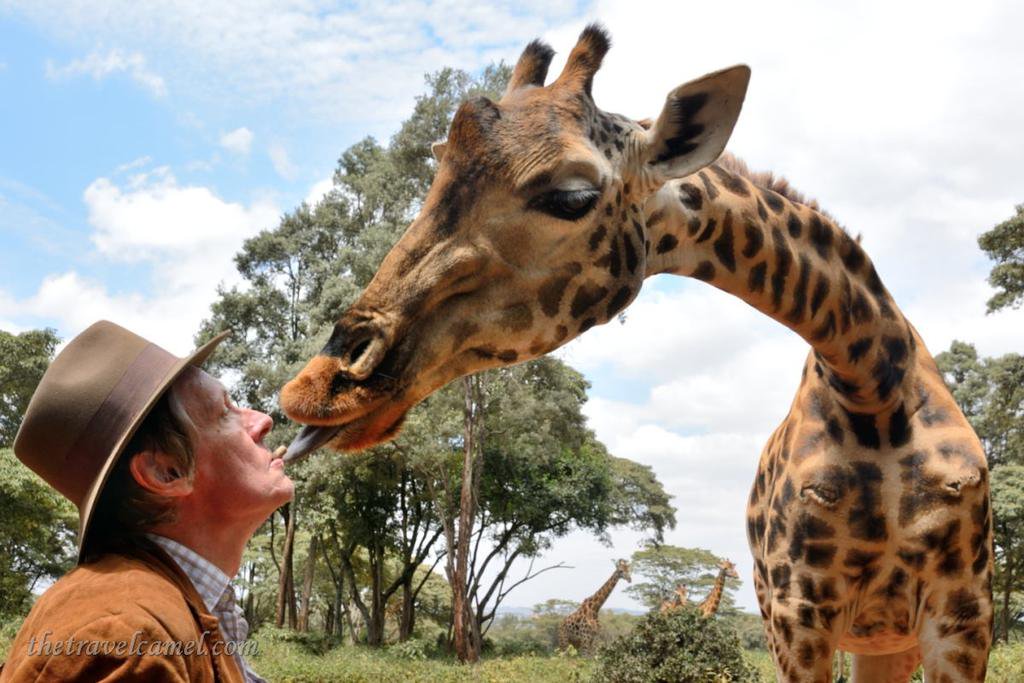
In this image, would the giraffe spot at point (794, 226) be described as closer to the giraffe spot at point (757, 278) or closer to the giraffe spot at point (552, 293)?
the giraffe spot at point (757, 278)

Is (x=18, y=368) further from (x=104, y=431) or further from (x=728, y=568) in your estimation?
(x=104, y=431)

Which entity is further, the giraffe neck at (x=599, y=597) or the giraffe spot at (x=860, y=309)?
the giraffe neck at (x=599, y=597)

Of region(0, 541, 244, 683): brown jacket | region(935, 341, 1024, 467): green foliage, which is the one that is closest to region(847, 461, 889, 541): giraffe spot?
region(0, 541, 244, 683): brown jacket

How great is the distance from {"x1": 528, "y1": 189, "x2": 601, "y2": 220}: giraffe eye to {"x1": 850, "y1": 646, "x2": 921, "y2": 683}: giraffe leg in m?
2.66

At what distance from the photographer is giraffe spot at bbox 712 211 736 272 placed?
3162mm

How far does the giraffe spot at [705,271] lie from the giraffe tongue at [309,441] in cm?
145

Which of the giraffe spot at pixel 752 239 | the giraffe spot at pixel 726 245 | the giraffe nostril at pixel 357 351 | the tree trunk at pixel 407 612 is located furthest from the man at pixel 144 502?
the tree trunk at pixel 407 612

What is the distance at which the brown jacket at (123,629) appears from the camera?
1682 mm

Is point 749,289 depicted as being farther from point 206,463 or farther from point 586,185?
point 206,463

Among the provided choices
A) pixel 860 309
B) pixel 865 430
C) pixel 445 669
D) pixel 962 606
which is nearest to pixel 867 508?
pixel 865 430

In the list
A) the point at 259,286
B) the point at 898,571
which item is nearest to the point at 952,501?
the point at 898,571

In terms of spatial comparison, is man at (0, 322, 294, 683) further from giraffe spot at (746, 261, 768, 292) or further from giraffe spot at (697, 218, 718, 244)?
giraffe spot at (746, 261, 768, 292)

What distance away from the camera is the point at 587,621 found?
23.8 metres

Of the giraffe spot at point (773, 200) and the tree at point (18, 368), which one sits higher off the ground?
the tree at point (18, 368)
